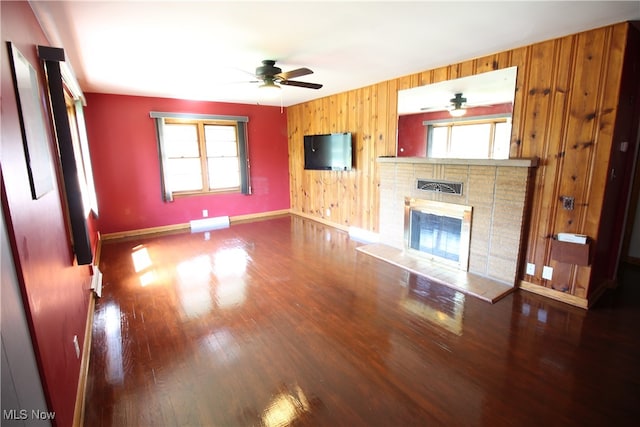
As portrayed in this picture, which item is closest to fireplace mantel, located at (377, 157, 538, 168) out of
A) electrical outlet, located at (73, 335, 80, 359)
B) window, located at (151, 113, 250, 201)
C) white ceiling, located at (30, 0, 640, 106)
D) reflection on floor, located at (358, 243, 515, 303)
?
white ceiling, located at (30, 0, 640, 106)

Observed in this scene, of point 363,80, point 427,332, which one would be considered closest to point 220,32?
point 363,80

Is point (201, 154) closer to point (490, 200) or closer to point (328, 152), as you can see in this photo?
point (328, 152)

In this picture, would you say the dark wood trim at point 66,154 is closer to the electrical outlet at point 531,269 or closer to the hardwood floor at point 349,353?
the hardwood floor at point 349,353

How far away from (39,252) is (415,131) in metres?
3.97

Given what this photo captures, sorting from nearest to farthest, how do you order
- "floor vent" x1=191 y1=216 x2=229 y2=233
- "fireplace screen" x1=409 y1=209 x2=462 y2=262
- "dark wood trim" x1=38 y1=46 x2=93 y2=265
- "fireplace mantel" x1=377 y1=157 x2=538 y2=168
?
"dark wood trim" x1=38 y1=46 x2=93 y2=265, "fireplace mantel" x1=377 y1=157 x2=538 y2=168, "fireplace screen" x1=409 y1=209 x2=462 y2=262, "floor vent" x1=191 y1=216 x2=229 y2=233

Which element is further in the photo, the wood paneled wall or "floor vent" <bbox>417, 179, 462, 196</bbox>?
"floor vent" <bbox>417, 179, 462, 196</bbox>

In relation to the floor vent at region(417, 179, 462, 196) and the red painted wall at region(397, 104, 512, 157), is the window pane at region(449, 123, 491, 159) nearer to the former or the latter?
the red painted wall at region(397, 104, 512, 157)

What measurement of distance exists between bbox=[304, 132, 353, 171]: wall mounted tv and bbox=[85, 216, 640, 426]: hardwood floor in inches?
90.2

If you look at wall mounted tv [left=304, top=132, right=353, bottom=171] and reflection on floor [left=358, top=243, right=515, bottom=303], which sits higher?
wall mounted tv [left=304, top=132, right=353, bottom=171]

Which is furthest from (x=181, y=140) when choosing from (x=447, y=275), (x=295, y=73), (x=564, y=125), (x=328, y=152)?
(x=564, y=125)

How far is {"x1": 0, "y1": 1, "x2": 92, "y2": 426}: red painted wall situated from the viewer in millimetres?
1233

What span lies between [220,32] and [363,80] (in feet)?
7.97

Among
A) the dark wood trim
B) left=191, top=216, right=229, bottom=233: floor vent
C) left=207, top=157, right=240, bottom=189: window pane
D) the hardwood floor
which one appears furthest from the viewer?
left=207, top=157, right=240, bottom=189: window pane

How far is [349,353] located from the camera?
2.30 m
